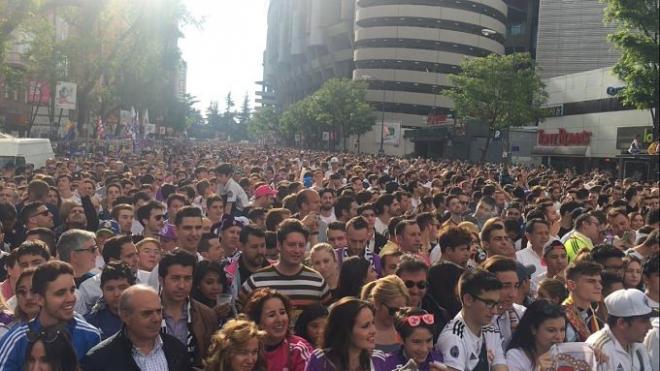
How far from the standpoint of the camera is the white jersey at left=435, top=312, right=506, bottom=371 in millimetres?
4348

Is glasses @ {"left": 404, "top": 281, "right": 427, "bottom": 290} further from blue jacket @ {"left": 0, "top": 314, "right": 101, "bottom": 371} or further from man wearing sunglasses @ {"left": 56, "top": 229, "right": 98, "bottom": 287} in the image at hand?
man wearing sunglasses @ {"left": 56, "top": 229, "right": 98, "bottom": 287}

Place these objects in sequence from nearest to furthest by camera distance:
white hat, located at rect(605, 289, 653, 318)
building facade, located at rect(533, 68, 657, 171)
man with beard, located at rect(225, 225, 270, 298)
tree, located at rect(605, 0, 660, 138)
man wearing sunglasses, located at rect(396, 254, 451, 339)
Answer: white hat, located at rect(605, 289, 653, 318) < man wearing sunglasses, located at rect(396, 254, 451, 339) < man with beard, located at rect(225, 225, 270, 298) < tree, located at rect(605, 0, 660, 138) < building facade, located at rect(533, 68, 657, 171)

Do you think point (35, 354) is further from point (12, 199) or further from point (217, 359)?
point (12, 199)

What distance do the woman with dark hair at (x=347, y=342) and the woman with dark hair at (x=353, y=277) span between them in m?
1.71

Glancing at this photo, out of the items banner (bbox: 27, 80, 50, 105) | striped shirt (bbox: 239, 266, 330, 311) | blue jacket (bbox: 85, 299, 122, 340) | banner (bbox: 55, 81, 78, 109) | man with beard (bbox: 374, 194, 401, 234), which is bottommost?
blue jacket (bbox: 85, 299, 122, 340)

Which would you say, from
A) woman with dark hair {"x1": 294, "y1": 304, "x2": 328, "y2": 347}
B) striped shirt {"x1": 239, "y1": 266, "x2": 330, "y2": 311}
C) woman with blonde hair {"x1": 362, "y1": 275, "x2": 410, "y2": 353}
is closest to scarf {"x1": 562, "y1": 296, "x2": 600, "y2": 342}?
woman with blonde hair {"x1": 362, "y1": 275, "x2": 410, "y2": 353}

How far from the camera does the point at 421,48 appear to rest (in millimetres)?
93312

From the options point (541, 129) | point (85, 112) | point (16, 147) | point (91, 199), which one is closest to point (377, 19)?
point (541, 129)

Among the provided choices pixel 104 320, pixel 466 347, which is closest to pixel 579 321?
pixel 466 347

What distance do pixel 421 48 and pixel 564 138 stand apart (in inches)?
1810

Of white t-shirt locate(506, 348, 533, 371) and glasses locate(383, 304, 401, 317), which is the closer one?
white t-shirt locate(506, 348, 533, 371)

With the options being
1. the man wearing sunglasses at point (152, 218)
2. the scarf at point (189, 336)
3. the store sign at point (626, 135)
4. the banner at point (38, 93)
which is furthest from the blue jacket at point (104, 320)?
the banner at point (38, 93)

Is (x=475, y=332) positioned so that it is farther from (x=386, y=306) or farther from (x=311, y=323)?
(x=311, y=323)

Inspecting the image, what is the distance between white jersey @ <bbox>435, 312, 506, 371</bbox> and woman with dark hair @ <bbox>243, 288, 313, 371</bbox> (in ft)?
2.77
